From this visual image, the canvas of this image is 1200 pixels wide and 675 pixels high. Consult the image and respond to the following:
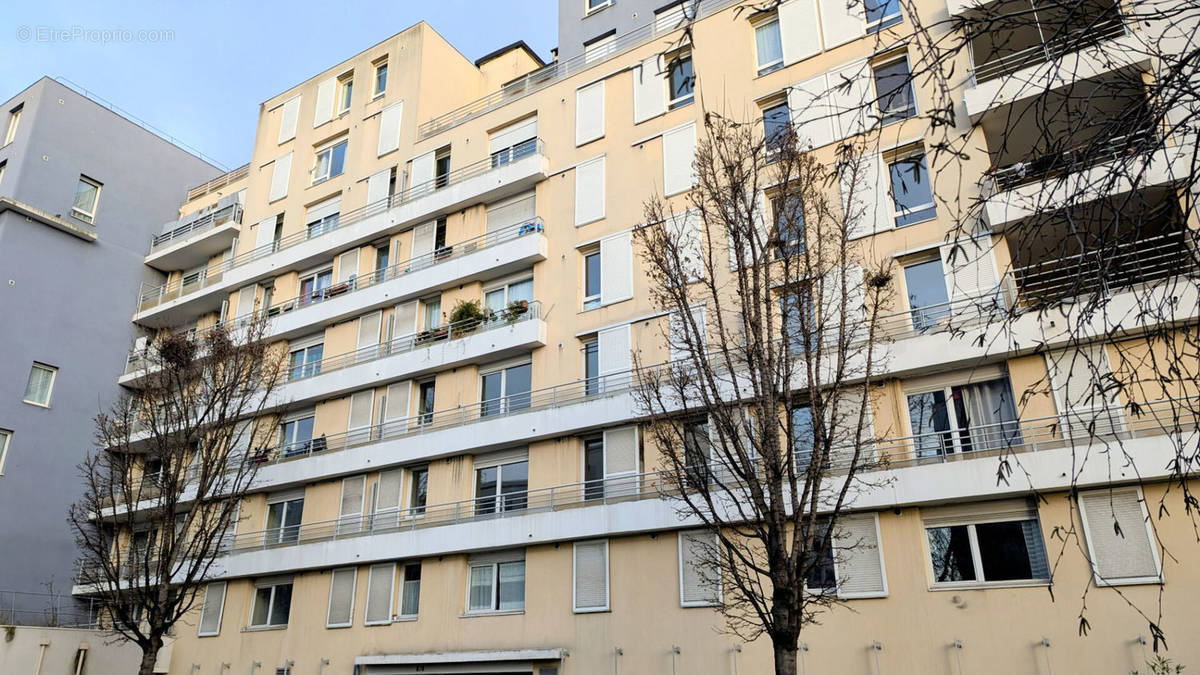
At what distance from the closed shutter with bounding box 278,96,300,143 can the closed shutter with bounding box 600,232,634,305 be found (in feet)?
53.9

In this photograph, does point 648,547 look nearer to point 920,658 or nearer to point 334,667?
point 920,658

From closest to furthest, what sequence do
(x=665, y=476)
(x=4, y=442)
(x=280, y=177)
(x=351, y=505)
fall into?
(x=665, y=476)
(x=351, y=505)
(x=4, y=442)
(x=280, y=177)

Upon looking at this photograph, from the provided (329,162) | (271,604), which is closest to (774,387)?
(271,604)

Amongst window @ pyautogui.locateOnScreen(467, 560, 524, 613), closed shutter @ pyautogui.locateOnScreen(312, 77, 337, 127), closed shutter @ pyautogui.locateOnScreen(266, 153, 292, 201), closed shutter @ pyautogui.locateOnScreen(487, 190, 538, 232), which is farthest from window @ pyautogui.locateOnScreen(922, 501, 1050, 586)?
closed shutter @ pyautogui.locateOnScreen(312, 77, 337, 127)

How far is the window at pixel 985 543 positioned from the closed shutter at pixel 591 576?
699 centimetres

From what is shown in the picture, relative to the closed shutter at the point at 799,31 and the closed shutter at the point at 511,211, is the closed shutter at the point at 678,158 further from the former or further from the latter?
the closed shutter at the point at 511,211

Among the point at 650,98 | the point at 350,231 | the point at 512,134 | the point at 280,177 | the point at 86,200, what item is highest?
the point at 280,177

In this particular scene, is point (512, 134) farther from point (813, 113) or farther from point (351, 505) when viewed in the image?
point (351, 505)

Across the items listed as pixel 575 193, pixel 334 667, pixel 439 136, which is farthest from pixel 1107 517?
pixel 439 136

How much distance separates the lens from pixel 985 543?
15.3 m

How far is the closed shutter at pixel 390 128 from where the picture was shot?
93.8 feet

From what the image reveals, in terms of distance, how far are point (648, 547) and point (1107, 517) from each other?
8817 millimetres

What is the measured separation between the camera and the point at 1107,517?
563 inches

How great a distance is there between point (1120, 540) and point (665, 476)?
25.7 ft
